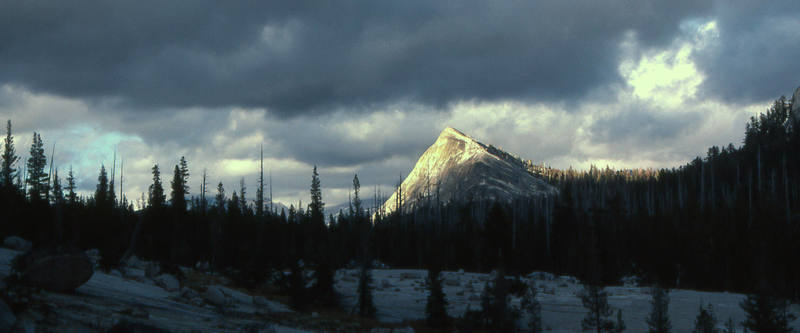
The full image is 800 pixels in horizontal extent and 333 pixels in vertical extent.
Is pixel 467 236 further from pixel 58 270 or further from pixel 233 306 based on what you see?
pixel 58 270

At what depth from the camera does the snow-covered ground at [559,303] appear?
142ft

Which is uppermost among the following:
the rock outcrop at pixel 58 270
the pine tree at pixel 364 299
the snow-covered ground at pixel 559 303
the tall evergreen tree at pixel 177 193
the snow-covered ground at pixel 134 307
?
the tall evergreen tree at pixel 177 193

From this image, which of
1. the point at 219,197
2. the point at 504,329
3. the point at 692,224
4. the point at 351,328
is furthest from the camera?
the point at 219,197

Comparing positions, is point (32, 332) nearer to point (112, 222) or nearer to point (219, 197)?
point (112, 222)

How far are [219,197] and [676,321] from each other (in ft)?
278

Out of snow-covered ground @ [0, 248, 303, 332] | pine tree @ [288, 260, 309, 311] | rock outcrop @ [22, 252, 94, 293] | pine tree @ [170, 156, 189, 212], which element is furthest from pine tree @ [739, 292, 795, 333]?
pine tree @ [170, 156, 189, 212]

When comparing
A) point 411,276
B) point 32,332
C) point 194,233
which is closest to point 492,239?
point 411,276

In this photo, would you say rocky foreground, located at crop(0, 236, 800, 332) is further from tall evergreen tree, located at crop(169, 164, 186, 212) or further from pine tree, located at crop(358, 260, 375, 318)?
tall evergreen tree, located at crop(169, 164, 186, 212)

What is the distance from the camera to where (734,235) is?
222 ft

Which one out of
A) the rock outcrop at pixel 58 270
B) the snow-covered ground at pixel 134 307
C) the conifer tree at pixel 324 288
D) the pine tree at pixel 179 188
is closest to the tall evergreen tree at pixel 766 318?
the snow-covered ground at pixel 134 307

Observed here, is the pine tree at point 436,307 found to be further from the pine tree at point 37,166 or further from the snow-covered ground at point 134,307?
the pine tree at point 37,166

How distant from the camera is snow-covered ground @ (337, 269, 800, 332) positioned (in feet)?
142

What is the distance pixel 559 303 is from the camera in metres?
49.5

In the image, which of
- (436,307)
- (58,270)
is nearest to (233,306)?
(58,270)
